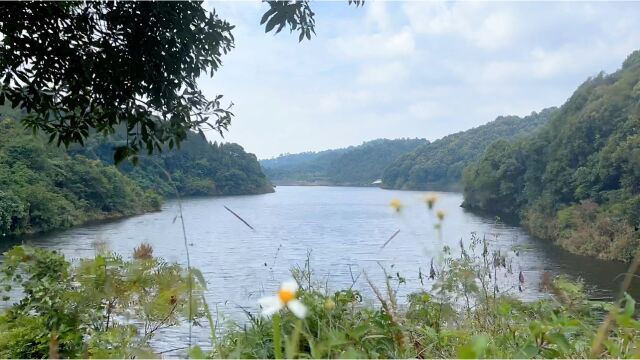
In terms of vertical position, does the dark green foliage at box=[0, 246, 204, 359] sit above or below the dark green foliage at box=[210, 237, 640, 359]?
below

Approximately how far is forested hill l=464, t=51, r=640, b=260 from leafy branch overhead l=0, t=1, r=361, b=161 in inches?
999

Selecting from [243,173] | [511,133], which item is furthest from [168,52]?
[511,133]

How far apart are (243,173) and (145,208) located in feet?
43.8

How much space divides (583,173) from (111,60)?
39.8 metres

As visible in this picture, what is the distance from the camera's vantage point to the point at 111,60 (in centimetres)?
349

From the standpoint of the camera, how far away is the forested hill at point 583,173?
1223 inches

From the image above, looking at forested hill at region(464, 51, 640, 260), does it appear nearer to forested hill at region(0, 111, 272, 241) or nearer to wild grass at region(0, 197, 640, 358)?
forested hill at region(0, 111, 272, 241)

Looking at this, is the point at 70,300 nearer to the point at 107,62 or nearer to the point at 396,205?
the point at 107,62

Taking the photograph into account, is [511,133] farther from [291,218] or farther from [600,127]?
[291,218]

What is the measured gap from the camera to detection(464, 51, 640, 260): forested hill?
31062 mm

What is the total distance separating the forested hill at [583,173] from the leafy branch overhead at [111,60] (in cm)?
2538

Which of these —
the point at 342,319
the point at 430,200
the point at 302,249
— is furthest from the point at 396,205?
the point at 302,249

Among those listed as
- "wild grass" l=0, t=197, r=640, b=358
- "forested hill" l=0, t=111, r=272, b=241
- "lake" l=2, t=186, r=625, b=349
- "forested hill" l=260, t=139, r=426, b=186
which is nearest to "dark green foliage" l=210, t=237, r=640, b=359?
"wild grass" l=0, t=197, r=640, b=358

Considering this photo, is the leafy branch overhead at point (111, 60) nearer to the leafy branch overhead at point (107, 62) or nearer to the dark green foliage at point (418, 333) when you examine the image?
the leafy branch overhead at point (107, 62)
